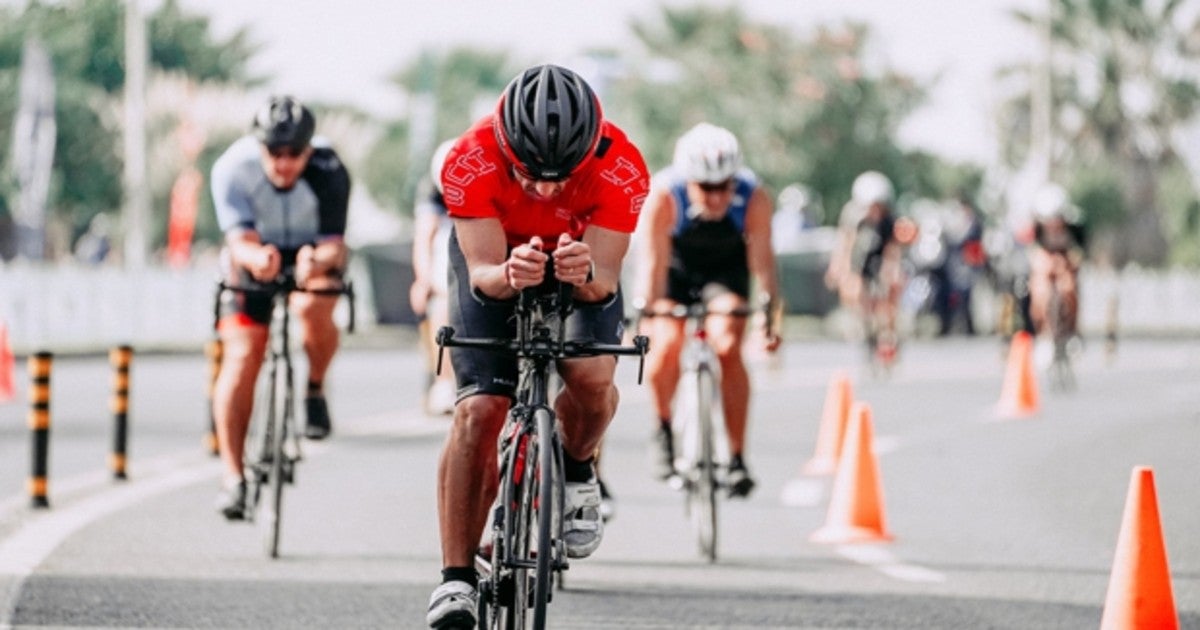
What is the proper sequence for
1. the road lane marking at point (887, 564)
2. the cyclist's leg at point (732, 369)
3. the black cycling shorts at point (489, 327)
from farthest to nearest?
1. the cyclist's leg at point (732, 369)
2. the road lane marking at point (887, 564)
3. the black cycling shorts at point (489, 327)

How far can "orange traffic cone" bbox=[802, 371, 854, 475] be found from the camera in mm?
14180

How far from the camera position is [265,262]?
1048 cm

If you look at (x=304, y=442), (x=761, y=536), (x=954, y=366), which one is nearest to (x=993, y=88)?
(x=954, y=366)

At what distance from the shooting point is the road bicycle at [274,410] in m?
10.6

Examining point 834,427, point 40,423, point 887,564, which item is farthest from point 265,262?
point 834,427

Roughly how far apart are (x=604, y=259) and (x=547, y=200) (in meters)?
0.25

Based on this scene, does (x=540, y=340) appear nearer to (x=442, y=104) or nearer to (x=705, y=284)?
(x=705, y=284)

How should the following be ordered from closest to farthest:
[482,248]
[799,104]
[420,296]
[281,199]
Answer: [482,248], [281,199], [420,296], [799,104]

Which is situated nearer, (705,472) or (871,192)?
(705,472)

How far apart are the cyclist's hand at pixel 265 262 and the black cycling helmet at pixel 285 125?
1.43 ft

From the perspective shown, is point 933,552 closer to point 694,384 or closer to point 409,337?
point 694,384

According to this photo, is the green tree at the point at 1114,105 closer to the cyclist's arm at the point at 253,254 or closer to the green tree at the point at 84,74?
the green tree at the point at 84,74

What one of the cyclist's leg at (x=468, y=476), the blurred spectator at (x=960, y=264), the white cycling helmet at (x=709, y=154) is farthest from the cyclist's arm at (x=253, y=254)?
the blurred spectator at (x=960, y=264)

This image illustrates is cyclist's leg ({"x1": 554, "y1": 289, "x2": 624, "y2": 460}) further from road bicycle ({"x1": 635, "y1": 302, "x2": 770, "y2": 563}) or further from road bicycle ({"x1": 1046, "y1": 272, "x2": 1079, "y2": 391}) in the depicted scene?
road bicycle ({"x1": 1046, "y1": 272, "x2": 1079, "y2": 391})
